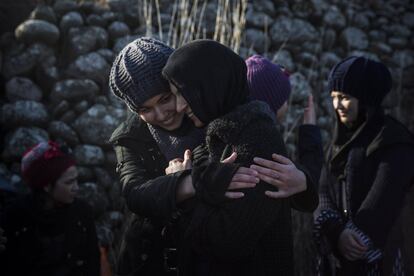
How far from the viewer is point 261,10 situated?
462cm

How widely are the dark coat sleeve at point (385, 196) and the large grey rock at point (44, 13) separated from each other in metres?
2.71

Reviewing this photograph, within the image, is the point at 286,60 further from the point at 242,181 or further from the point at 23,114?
the point at 242,181

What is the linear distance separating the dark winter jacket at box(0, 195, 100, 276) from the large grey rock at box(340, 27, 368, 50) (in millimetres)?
3260

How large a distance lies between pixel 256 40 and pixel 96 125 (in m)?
1.64

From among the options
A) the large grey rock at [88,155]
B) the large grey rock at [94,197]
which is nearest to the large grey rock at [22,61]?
the large grey rock at [88,155]

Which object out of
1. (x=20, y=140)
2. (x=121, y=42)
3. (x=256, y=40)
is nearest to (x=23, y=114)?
(x=20, y=140)

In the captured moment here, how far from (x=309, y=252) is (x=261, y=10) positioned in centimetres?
225

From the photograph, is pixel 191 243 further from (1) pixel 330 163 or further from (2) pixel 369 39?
(2) pixel 369 39

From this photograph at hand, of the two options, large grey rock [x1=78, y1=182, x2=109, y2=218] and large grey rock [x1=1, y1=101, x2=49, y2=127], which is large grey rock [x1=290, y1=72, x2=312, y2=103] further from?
large grey rock [x1=1, y1=101, x2=49, y2=127]

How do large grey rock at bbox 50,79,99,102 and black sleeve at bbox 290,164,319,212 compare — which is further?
large grey rock at bbox 50,79,99,102

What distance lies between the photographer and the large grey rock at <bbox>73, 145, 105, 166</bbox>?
11.8 feet

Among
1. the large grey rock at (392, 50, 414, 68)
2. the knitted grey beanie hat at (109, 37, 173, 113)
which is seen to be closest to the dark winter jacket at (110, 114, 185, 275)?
the knitted grey beanie hat at (109, 37, 173, 113)

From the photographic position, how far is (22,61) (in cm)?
370

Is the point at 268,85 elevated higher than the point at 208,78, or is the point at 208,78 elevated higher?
the point at 208,78
